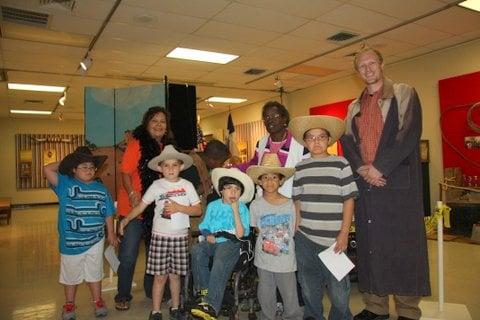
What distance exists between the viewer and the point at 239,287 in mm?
2535

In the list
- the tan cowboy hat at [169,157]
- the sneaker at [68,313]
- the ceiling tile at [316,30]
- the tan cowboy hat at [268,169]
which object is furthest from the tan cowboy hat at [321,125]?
the ceiling tile at [316,30]

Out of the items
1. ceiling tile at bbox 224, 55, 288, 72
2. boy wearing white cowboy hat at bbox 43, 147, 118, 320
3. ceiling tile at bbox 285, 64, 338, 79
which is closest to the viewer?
boy wearing white cowboy hat at bbox 43, 147, 118, 320

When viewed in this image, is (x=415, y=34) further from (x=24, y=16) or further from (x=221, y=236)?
(x=24, y=16)

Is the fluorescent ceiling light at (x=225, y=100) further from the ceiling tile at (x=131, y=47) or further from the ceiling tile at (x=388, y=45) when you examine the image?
the ceiling tile at (x=388, y=45)

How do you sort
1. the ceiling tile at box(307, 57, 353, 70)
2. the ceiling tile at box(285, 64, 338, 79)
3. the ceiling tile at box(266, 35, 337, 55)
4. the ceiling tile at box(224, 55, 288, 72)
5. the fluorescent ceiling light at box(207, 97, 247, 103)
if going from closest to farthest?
the ceiling tile at box(266, 35, 337, 55), the ceiling tile at box(224, 55, 288, 72), the ceiling tile at box(307, 57, 353, 70), the ceiling tile at box(285, 64, 338, 79), the fluorescent ceiling light at box(207, 97, 247, 103)

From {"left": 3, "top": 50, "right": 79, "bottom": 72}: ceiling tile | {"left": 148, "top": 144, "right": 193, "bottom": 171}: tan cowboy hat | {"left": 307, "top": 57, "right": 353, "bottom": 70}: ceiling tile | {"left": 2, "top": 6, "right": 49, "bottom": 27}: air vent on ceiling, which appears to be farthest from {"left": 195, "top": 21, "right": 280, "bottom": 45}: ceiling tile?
{"left": 148, "top": 144, "right": 193, "bottom": 171}: tan cowboy hat

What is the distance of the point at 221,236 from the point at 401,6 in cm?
408

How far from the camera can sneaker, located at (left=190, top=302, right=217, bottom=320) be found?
2.33 meters

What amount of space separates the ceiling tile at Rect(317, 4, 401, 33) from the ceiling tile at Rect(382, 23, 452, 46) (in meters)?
0.32

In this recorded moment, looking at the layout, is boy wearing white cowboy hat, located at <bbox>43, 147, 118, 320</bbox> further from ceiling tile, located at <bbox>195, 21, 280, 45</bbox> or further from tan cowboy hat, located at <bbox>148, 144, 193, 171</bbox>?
ceiling tile, located at <bbox>195, 21, 280, 45</bbox>

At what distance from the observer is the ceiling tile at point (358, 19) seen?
4.89 metres

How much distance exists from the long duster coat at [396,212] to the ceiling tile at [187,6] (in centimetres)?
289

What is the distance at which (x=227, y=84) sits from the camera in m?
9.34

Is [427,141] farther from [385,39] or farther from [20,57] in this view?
[20,57]
